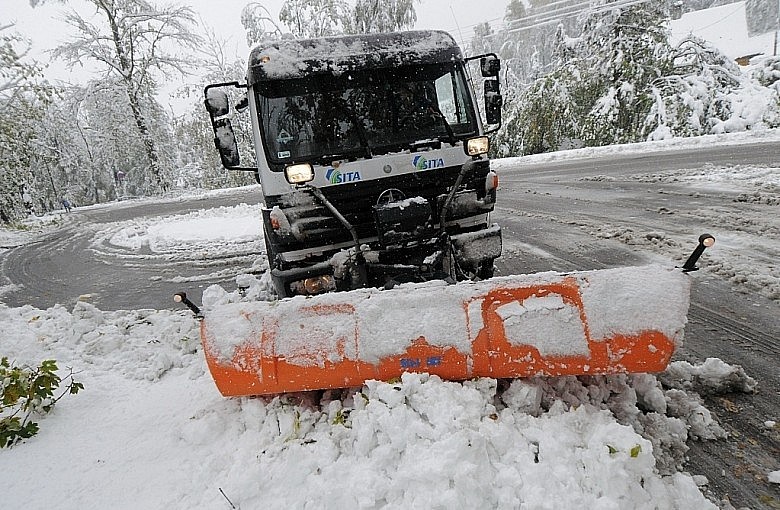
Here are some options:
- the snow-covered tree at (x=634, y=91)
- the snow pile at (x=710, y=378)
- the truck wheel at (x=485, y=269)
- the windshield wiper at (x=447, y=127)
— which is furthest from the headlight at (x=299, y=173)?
the snow-covered tree at (x=634, y=91)

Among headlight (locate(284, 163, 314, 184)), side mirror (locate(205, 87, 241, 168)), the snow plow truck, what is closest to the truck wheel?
the snow plow truck

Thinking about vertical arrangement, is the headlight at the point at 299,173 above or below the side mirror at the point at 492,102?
below

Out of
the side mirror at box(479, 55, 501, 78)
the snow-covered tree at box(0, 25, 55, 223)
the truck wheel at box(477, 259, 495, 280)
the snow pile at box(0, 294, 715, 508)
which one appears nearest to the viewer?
the snow pile at box(0, 294, 715, 508)

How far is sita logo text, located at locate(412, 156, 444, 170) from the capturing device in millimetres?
4027

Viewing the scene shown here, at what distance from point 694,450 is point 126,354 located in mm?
4134

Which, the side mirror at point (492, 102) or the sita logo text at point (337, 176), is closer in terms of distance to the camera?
the sita logo text at point (337, 176)

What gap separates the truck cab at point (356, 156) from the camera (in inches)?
153

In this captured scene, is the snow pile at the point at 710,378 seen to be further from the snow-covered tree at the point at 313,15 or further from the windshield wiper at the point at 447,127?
the snow-covered tree at the point at 313,15

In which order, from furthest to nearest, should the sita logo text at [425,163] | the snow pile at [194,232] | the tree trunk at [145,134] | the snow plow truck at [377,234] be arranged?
the tree trunk at [145,134] < the snow pile at [194,232] < the sita logo text at [425,163] < the snow plow truck at [377,234]

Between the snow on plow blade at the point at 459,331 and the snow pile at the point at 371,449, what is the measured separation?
147mm

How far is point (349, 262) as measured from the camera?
390 cm

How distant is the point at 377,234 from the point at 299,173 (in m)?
0.81

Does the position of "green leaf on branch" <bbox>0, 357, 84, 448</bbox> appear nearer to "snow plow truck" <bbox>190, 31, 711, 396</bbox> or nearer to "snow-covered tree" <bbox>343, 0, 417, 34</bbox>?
"snow plow truck" <bbox>190, 31, 711, 396</bbox>

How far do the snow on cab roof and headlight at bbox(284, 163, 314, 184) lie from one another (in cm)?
77
